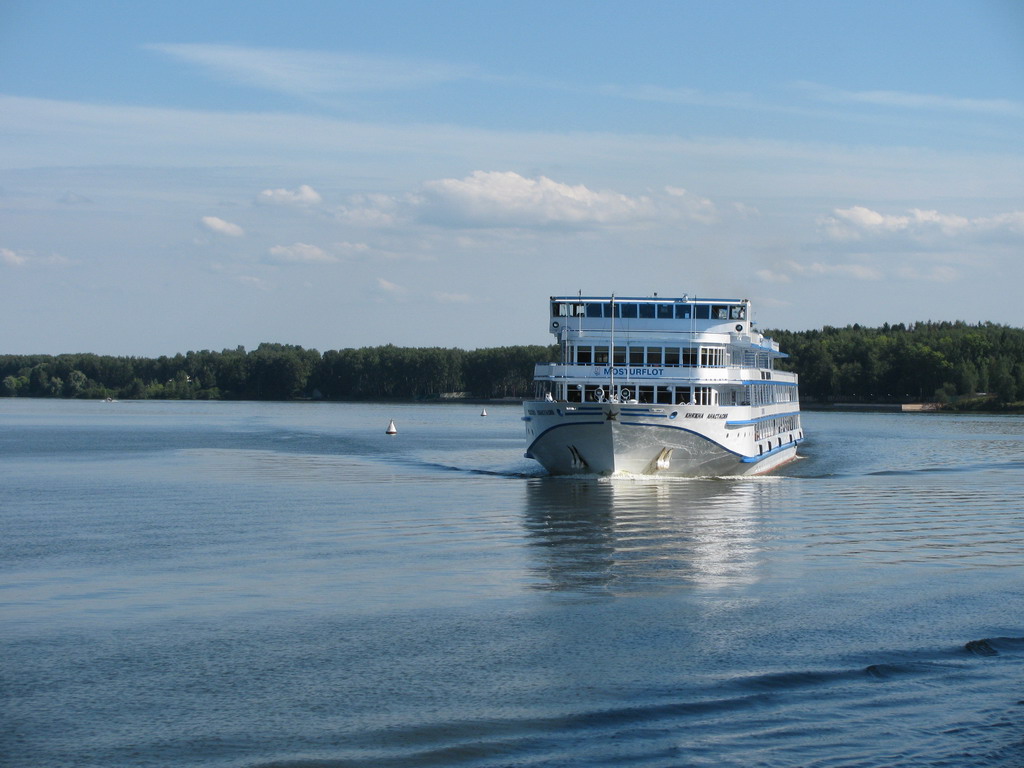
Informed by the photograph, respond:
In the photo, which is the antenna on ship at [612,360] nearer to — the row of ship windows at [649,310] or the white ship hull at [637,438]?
the white ship hull at [637,438]

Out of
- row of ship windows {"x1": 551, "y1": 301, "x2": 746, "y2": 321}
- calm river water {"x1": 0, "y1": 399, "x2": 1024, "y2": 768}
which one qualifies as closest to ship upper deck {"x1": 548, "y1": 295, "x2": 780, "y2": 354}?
→ row of ship windows {"x1": 551, "y1": 301, "x2": 746, "y2": 321}

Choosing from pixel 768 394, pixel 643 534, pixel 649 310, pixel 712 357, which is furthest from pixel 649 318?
pixel 643 534

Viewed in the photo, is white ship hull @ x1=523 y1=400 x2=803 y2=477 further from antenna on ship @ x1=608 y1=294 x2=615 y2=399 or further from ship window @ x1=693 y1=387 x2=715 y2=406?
antenna on ship @ x1=608 y1=294 x2=615 y2=399

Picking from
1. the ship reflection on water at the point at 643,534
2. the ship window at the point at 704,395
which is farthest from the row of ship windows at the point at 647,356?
the ship reflection on water at the point at 643,534

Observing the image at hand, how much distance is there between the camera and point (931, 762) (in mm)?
13742

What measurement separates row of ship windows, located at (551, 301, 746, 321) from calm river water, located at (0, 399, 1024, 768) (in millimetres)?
11419

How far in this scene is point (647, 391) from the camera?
167 ft

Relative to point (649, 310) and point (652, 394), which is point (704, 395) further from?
point (649, 310)

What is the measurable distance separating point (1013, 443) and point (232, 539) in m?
76.6

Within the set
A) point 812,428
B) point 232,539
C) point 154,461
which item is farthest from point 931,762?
point 812,428

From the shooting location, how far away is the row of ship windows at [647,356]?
5253cm

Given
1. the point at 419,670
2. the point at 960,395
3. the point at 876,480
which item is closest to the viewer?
the point at 419,670

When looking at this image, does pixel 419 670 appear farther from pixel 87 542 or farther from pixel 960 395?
pixel 960 395

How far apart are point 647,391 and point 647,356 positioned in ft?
7.75
